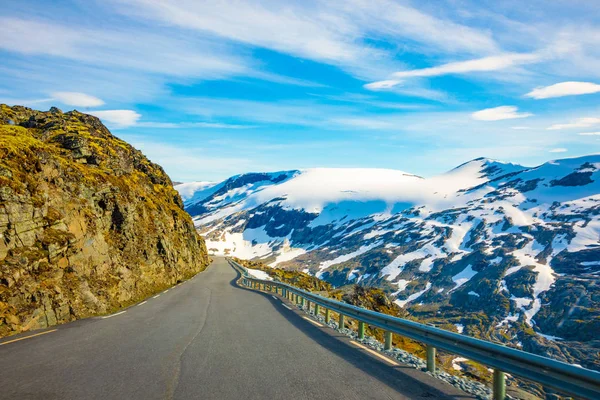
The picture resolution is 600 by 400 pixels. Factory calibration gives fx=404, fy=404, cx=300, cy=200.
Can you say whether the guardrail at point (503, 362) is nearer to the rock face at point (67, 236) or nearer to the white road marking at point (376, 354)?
the white road marking at point (376, 354)

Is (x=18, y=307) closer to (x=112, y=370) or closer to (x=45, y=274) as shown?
(x=45, y=274)

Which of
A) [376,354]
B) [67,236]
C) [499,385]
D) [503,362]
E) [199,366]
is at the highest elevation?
[67,236]

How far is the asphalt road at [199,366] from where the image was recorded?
6.11m

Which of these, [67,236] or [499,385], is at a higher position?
[67,236]

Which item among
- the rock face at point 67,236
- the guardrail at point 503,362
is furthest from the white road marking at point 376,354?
the rock face at point 67,236

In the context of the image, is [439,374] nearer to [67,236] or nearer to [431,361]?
[431,361]

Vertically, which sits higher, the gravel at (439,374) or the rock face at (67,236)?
the rock face at (67,236)

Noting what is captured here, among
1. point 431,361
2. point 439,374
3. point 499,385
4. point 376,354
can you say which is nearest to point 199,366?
point 376,354

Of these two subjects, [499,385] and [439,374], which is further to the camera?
[439,374]

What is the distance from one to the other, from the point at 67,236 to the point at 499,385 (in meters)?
16.9

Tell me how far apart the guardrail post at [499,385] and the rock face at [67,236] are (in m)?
12.4

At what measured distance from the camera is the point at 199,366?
7473 millimetres

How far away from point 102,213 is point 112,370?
58.8ft

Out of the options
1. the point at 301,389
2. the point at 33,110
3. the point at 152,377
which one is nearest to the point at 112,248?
the point at 152,377
